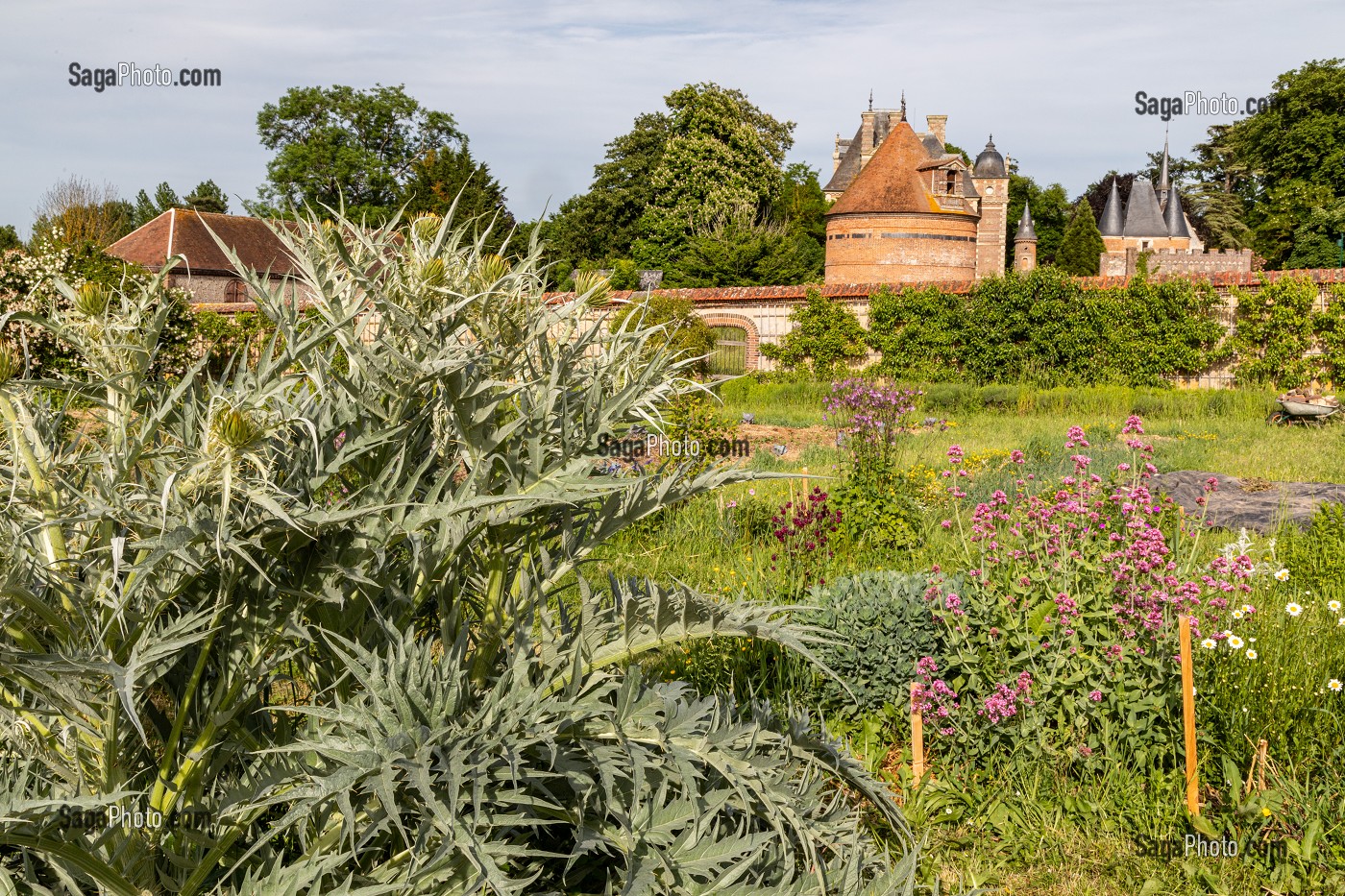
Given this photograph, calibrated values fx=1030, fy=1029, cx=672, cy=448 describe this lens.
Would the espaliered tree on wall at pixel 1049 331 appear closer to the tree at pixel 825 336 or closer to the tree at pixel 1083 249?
the tree at pixel 825 336

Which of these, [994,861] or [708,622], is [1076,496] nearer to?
[994,861]

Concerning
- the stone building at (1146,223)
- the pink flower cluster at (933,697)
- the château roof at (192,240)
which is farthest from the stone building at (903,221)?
the pink flower cluster at (933,697)

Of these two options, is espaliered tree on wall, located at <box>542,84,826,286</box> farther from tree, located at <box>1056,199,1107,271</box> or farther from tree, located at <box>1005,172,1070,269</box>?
tree, located at <box>1005,172,1070,269</box>

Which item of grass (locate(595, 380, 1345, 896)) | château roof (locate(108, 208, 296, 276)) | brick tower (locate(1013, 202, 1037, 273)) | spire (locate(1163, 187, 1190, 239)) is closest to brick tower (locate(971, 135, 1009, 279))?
brick tower (locate(1013, 202, 1037, 273))

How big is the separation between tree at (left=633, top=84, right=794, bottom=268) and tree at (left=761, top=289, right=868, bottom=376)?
20786mm

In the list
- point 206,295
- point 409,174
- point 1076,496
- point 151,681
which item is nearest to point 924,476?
point 1076,496

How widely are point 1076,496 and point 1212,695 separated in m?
0.99

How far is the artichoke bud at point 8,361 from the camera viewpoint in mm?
1555

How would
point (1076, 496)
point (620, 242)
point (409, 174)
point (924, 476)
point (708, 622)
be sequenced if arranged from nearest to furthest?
1. point (708, 622)
2. point (1076, 496)
3. point (924, 476)
4. point (409, 174)
5. point (620, 242)

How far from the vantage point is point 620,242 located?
46281 millimetres

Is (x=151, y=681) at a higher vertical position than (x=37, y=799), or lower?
higher

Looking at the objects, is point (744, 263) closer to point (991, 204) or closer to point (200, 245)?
point (991, 204)

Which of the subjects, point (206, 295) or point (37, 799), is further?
point (206, 295)

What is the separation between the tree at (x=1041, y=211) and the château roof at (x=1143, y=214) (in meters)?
3.65
